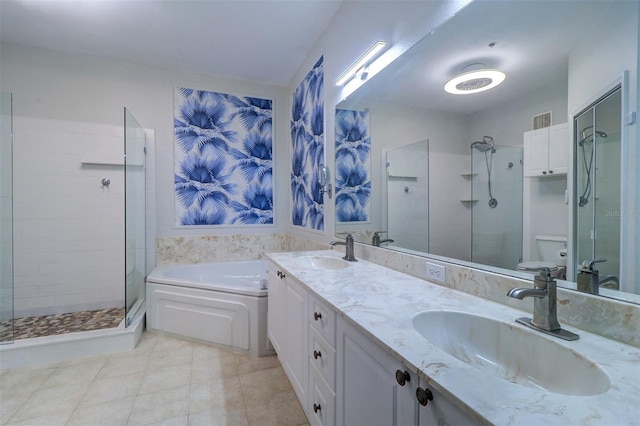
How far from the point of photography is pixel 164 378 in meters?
2.06

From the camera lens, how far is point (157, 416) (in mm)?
1686

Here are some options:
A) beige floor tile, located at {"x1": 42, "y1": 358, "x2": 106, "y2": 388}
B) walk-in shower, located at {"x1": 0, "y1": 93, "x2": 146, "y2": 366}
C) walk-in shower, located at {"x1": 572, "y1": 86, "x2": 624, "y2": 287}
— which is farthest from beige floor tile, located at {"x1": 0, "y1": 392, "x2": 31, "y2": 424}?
walk-in shower, located at {"x1": 572, "y1": 86, "x2": 624, "y2": 287}

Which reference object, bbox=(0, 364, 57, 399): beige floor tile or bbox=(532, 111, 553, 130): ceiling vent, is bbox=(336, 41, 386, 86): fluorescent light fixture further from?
bbox=(0, 364, 57, 399): beige floor tile

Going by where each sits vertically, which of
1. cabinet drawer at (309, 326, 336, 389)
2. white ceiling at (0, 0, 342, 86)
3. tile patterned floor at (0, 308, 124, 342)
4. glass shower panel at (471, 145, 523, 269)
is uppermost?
white ceiling at (0, 0, 342, 86)

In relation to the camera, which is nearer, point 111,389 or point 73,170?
point 111,389

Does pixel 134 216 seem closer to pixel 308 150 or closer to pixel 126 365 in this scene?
pixel 126 365

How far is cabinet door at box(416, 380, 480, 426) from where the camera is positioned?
587mm

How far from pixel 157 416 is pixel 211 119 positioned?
9.55 feet

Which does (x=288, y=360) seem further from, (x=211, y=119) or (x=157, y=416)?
(x=211, y=119)

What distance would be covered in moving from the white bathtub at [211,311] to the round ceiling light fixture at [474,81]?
1947 millimetres

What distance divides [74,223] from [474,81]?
12.1 feet

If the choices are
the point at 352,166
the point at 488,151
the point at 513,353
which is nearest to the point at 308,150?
the point at 352,166

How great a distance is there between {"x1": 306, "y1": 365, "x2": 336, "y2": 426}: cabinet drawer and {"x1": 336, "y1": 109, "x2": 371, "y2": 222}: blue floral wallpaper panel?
43.9 inches

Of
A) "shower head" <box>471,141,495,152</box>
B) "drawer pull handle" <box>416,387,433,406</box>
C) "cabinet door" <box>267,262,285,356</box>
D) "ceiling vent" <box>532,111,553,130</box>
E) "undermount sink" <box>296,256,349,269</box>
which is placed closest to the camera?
"drawer pull handle" <box>416,387,433,406</box>
